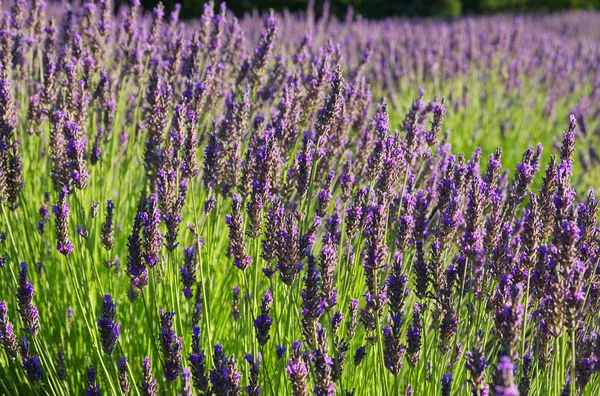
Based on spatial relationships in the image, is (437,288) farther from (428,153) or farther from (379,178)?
(428,153)

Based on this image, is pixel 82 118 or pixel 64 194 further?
pixel 82 118

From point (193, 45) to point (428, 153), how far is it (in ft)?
4.08

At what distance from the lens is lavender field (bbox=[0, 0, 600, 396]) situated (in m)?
1.83

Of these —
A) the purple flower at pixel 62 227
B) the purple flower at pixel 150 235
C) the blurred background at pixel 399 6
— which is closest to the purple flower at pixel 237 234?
the purple flower at pixel 150 235

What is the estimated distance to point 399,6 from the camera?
50.5 ft

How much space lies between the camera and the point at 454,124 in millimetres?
6164

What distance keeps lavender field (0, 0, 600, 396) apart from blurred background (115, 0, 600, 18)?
9.30 m

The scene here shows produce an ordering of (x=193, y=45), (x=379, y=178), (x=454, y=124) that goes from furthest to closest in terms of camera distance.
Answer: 1. (x=454, y=124)
2. (x=193, y=45)
3. (x=379, y=178)

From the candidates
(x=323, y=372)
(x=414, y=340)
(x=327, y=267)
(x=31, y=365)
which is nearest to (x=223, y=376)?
(x=323, y=372)

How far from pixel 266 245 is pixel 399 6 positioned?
14.2m

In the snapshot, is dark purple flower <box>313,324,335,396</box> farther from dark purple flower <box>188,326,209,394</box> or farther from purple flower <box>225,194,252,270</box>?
purple flower <box>225,194,252,270</box>

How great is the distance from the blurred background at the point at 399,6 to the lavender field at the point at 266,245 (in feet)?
30.5

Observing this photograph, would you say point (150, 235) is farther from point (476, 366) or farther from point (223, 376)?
point (476, 366)

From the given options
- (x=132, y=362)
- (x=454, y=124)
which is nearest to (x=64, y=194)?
(x=132, y=362)
